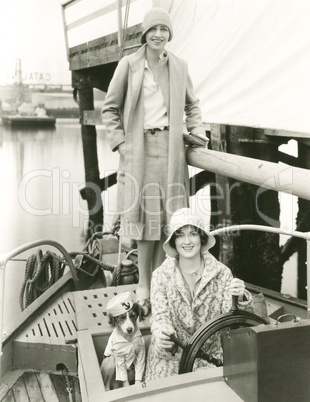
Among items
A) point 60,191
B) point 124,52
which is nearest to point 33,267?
point 124,52

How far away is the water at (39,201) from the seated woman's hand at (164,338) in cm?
403

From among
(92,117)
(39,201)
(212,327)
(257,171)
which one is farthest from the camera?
(39,201)

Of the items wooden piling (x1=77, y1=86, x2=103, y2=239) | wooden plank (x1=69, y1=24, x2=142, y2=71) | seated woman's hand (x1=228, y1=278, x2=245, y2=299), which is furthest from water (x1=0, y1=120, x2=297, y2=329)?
seated woman's hand (x1=228, y1=278, x2=245, y2=299)

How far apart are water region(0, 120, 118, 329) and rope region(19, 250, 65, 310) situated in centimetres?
170

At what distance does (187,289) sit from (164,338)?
0.86 ft

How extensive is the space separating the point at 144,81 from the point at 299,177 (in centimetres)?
101

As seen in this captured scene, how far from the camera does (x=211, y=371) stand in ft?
5.40

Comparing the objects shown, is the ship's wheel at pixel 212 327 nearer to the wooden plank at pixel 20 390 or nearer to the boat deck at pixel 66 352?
the boat deck at pixel 66 352

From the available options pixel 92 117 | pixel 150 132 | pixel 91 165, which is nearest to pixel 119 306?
pixel 150 132

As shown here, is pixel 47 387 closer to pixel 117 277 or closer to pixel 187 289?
pixel 187 289

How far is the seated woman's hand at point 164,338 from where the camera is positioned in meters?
2.01

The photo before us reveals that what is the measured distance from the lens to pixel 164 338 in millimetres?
2021

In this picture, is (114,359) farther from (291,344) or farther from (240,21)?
(240,21)

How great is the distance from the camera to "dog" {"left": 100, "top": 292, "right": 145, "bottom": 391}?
87.3 inches
